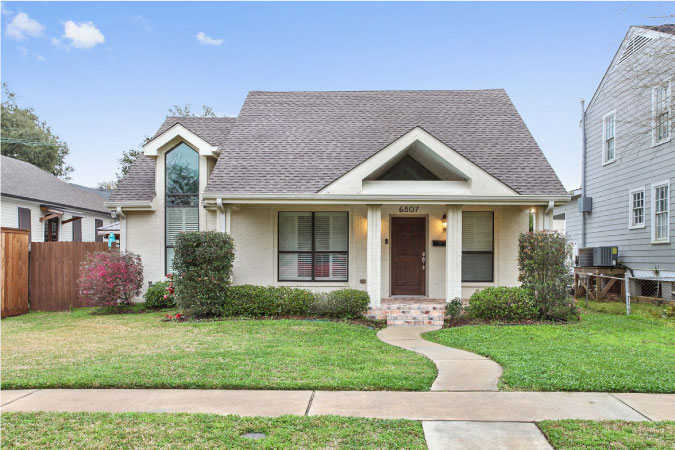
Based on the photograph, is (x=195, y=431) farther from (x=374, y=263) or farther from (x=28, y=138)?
(x=28, y=138)

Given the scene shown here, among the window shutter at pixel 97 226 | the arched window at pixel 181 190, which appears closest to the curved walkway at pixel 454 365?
the arched window at pixel 181 190

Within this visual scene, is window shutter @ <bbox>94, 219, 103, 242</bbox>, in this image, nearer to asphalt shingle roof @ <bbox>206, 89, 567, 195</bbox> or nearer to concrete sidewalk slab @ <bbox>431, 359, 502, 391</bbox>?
asphalt shingle roof @ <bbox>206, 89, 567, 195</bbox>

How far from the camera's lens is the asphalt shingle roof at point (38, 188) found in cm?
1806

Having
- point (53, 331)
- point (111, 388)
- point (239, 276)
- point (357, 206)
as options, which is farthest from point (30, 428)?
point (357, 206)

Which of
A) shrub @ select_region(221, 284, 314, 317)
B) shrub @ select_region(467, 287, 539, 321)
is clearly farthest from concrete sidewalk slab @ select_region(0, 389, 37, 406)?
shrub @ select_region(467, 287, 539, 321)

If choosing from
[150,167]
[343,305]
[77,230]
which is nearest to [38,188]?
[77,230]

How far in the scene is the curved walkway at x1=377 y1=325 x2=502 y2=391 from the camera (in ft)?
17.2

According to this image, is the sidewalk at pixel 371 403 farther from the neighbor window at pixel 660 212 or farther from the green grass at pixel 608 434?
the neighbor window at pixel 660 212

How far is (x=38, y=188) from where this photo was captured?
64.5ft

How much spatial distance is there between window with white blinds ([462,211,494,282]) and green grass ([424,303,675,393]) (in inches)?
104

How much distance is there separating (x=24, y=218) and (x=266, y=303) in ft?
44.9

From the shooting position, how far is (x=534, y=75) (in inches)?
633

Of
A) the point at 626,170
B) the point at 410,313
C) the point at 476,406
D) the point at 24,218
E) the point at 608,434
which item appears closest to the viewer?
the point at 608,434

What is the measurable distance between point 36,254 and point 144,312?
3612 mm
